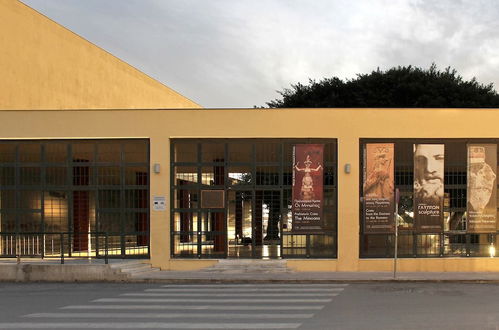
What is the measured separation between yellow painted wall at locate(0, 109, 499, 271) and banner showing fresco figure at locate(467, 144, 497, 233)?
2.07 feet


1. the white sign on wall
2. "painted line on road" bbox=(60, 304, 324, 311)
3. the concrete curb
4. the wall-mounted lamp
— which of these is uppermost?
the wall-mounted lamp

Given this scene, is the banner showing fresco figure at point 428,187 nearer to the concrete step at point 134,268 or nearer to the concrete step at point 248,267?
the concrete step at point 248,267

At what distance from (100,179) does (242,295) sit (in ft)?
25.9

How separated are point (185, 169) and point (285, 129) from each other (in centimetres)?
371

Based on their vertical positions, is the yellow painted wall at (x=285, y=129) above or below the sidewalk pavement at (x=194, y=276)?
above

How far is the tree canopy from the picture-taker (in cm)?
4184

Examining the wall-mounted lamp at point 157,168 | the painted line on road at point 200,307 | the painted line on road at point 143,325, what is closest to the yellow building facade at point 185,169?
the wall-mounted lamp at point 157,168

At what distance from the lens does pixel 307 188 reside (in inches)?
734

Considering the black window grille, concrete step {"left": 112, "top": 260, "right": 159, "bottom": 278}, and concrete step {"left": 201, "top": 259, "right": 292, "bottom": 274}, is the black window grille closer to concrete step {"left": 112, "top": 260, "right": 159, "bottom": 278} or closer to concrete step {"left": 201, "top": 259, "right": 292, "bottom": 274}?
concrete step {"left": 112, "top": 260, "right": 159, "bottom": 278}

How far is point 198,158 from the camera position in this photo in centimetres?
1883

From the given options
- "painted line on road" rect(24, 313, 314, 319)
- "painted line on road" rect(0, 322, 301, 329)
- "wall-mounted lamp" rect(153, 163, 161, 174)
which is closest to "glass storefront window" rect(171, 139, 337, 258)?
"wall-mounted lamp" rect(153, 163, 161, 174)

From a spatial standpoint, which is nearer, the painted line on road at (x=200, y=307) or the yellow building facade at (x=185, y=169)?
the painted line on road at (x=200, y=307)

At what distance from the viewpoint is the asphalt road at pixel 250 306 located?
9852mm

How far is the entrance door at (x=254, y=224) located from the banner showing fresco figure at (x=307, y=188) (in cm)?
68
